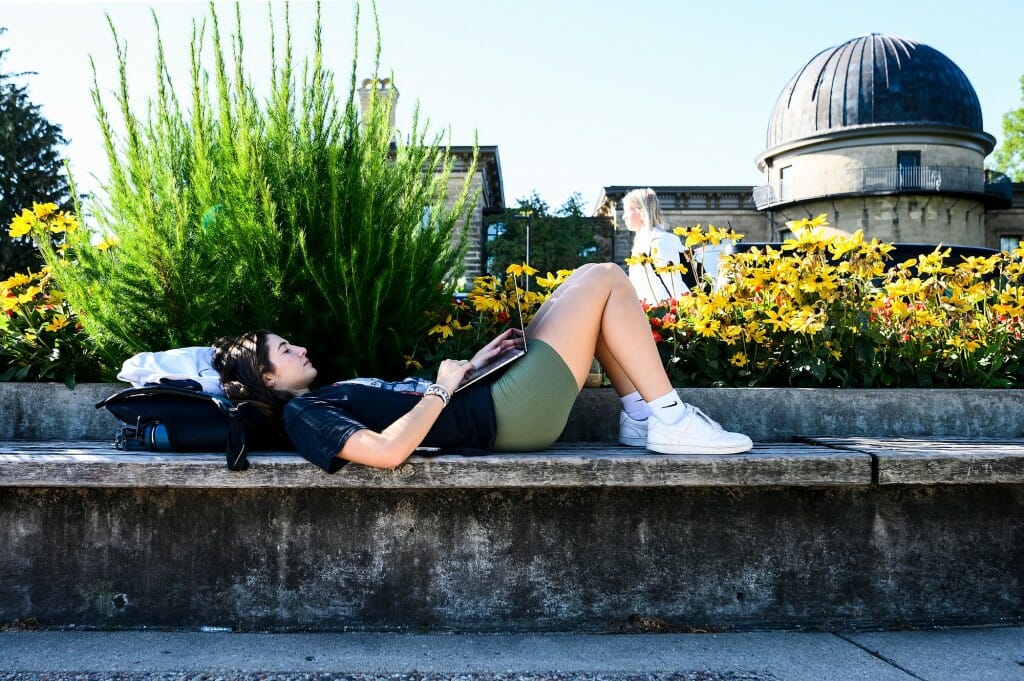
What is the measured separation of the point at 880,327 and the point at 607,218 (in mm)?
30469

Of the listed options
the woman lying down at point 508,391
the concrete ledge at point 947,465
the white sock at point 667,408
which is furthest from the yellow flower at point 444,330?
the concrete ledge at point 947,465

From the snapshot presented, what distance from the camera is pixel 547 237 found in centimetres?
3070

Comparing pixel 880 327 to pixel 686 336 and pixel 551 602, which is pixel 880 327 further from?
pixel 551 602

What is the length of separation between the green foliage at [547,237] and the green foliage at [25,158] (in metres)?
15.2

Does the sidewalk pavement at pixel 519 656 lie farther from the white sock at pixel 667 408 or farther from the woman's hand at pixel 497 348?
the woman's hand at pixel 497 348

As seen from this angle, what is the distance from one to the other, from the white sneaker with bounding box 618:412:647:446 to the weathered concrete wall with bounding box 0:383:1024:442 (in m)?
0.23

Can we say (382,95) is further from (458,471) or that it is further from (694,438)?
(694,438)

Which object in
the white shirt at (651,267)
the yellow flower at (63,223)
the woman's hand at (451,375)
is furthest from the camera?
the white shirt at (651,267)

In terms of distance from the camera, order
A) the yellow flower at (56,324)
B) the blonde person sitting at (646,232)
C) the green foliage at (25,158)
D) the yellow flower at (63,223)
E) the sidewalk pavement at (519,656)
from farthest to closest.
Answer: the green foliage at (25,158), the blonde person sitting at (646,232), the yellow flower at (63,223), the yellow flower at (56,324), the sidewalk pavement at (519,656)

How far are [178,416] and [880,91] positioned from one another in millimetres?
38914

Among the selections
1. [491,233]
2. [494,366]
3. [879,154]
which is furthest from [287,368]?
[879,154]

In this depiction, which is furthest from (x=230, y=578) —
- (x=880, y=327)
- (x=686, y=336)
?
(x=880, y=327)

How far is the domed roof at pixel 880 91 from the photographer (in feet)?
118

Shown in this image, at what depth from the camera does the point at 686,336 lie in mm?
4145
